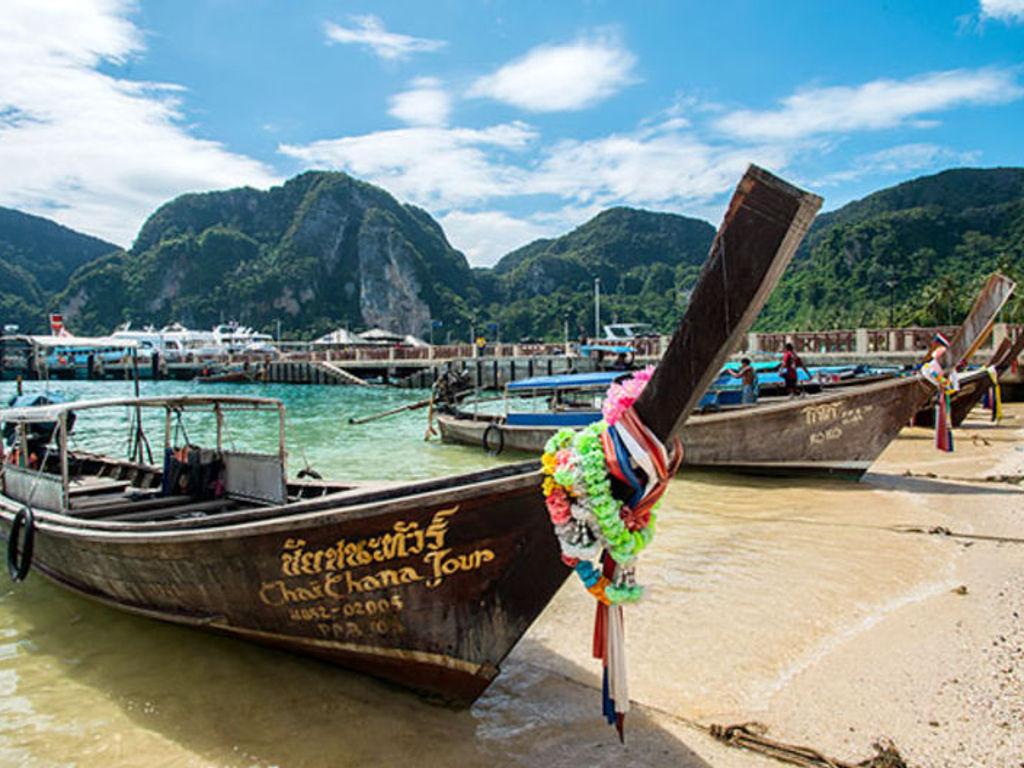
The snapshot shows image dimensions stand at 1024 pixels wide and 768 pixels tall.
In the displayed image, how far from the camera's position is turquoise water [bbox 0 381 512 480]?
15953 mm

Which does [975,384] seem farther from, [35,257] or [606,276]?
[35,257]

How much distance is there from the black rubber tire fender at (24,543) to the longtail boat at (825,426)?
1027cm

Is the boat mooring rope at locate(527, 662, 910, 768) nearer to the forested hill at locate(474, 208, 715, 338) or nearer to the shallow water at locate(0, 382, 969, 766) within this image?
the shallow water at locate(0, 382, 969, 766)

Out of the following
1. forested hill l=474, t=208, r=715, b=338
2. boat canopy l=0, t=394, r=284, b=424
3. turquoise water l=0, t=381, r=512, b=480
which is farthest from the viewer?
forested hill l=474, t=208, r=715, b=338

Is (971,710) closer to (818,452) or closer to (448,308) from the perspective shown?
(818,452)

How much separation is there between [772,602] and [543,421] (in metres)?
9.63

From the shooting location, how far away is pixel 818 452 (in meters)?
12.1

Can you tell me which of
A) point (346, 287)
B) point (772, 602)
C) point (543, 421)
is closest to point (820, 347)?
point (543, 421)

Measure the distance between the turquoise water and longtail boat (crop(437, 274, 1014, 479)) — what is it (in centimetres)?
554

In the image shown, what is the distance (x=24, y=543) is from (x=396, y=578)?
4636 millimetres

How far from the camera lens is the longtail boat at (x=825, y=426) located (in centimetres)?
1166

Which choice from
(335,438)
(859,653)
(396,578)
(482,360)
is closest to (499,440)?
(335,438)

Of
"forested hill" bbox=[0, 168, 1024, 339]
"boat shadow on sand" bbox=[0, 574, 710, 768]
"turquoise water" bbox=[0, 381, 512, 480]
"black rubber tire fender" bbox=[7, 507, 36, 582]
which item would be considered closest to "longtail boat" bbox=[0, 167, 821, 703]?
"boat shadow on sand" bbox=[0, 574, 710, 768]

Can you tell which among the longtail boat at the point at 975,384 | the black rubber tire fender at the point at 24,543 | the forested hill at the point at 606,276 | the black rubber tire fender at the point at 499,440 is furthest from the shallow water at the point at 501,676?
the forested hill at the point at 606,276
